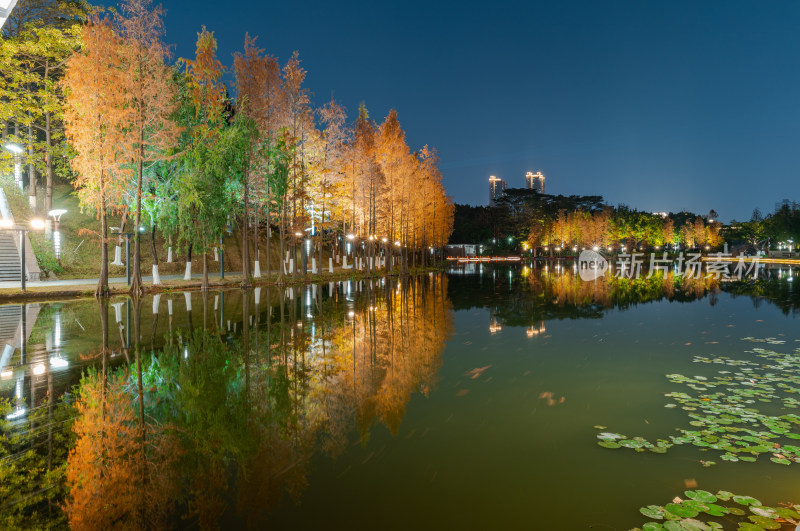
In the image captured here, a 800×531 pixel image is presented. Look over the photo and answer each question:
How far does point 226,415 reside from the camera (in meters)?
6.36

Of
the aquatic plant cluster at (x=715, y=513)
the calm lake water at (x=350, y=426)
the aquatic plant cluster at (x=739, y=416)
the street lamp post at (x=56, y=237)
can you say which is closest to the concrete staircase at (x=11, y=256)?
the street lamp post at (x=56, y=237)

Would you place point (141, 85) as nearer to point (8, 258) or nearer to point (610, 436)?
point (8, 258)

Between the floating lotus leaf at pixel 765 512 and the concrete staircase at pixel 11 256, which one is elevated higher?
the concrete staircase at pixel 11 256

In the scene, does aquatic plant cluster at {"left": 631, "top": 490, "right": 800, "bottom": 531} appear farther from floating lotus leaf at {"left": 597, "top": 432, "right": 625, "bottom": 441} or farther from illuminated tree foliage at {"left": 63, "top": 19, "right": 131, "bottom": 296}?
illuminated tree foliage at {"left": 63, "top": 19, "right": 131, "bottom": 296}

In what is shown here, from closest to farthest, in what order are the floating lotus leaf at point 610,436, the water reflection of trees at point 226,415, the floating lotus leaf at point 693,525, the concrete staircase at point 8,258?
the floating lotus leaf at point 693,525, the water reflection of trees at point 226,415, the floating lotus leaf at point 610,436, the concrete staircase at point 8,258

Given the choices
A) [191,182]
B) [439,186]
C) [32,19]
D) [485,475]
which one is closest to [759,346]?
[485,475]

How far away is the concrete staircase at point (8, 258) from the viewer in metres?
25.2

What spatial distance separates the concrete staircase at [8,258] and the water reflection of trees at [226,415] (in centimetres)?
1881

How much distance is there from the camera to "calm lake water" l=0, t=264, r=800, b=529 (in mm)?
4176

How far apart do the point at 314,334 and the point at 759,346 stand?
1101 centimetres

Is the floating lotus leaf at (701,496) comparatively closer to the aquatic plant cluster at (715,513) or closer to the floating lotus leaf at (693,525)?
the aquatic plant cluster at (715,513)

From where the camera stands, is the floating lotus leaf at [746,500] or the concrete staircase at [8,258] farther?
the concrete staircase at [8,258]

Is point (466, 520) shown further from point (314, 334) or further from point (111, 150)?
point (111, 150)

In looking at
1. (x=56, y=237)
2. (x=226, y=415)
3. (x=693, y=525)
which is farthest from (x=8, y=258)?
(x=693, y=525)
